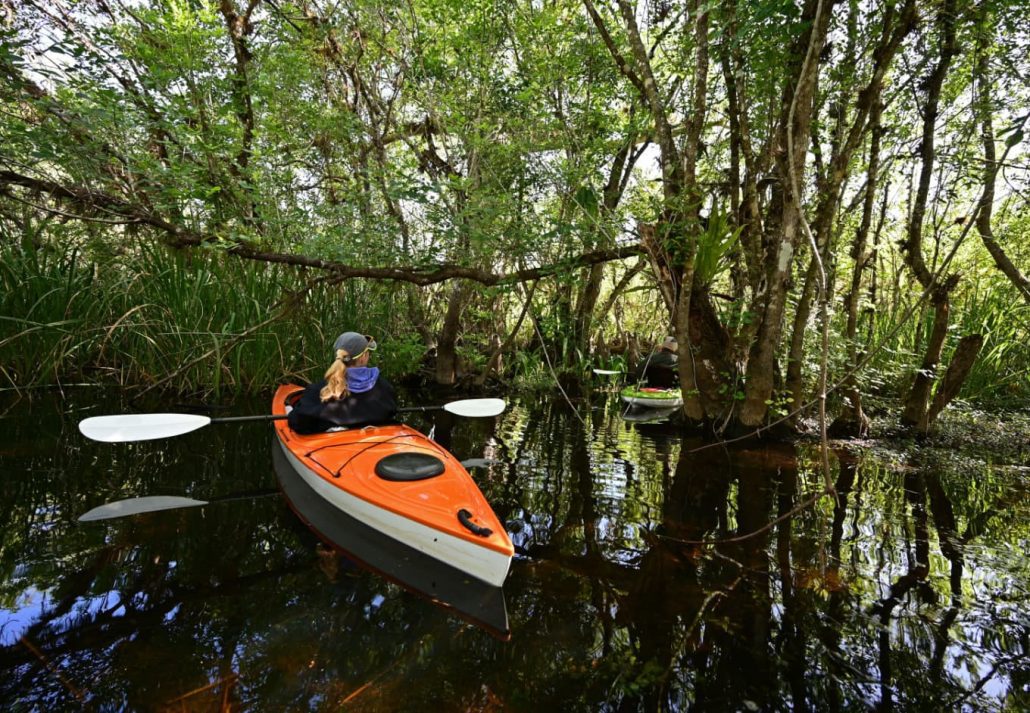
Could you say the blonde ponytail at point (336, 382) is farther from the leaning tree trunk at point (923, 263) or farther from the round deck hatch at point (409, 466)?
the leaning tree trunk at point (923, 263)

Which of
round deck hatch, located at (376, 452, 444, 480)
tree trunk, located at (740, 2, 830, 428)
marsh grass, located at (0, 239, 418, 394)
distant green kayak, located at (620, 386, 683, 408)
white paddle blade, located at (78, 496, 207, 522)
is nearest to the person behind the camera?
round deck hatch, located at (376, 452, 444, 480)

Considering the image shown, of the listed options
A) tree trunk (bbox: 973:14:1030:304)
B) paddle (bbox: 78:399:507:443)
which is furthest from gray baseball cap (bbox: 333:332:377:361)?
tree trunk (bbox: 973:14:1030:304)

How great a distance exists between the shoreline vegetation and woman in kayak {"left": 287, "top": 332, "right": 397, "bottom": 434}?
1479 millimetres

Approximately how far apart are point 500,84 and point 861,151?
5.55m

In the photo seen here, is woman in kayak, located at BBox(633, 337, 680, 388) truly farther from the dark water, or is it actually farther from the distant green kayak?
the dark water

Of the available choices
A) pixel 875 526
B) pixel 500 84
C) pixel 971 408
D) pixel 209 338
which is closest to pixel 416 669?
pixel 875 526

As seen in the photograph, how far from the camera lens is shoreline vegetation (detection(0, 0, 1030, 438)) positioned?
5180 millimetres

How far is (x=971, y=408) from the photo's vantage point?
7.31 meters

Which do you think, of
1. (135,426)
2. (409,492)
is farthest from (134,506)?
(409,492)

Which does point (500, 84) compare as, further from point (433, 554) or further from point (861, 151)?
point (433, 554)

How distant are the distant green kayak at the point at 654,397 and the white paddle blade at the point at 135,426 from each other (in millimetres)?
5848

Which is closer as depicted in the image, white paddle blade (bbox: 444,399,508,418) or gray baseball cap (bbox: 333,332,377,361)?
gray baseball cap (bbox: 333,332,377,361)

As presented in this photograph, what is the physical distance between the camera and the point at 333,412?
13.1 ft

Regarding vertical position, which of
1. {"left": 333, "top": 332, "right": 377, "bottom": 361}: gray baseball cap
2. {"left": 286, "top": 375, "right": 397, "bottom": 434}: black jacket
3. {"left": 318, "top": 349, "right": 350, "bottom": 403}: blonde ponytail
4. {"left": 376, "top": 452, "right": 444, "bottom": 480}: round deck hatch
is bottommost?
{"left": 376, "top": 452, "right": 444, "bottom": 480}: round deck hatch
